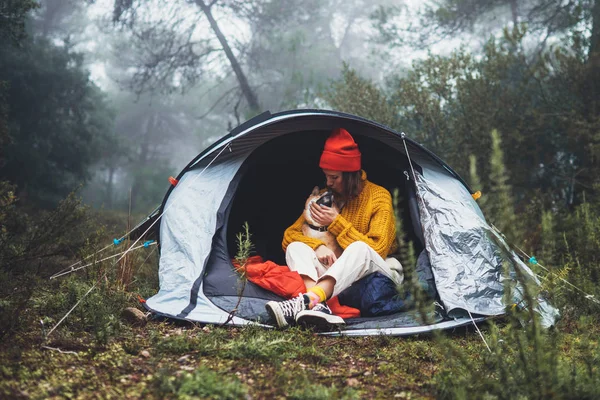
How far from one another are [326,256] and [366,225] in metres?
0.40

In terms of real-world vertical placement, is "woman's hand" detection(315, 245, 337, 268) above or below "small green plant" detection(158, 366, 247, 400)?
above

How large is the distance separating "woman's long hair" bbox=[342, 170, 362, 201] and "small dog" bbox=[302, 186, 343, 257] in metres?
0.13

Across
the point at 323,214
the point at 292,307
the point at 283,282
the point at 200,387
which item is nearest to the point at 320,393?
the point at 200,387

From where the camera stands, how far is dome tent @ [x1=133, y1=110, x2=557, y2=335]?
3193 mm

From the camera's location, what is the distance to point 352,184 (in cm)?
380

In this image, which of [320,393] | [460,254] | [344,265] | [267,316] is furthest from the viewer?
[460,254]

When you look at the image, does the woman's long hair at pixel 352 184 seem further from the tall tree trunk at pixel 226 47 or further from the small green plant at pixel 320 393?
the tall tree trunk at pixel 226 47

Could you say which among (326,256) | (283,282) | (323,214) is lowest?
(283,282)

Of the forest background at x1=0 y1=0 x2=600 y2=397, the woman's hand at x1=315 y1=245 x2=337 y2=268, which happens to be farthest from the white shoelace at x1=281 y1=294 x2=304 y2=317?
the woman's hand at x1=315 y1=245 x2=337 y2=268

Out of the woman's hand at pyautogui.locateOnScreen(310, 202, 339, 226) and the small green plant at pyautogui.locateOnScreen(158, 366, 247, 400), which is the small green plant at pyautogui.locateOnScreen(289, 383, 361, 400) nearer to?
the small green plant at pyautogui.locateOnScreen(158, 366, 247, 400)

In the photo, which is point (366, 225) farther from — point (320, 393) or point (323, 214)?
point (320, 393)

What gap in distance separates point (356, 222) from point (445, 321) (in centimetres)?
98

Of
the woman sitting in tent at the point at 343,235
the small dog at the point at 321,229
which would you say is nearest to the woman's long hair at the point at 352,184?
the woman sitting in tent at the point at 343,235

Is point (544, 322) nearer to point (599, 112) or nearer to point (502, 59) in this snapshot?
point (599, 112)
